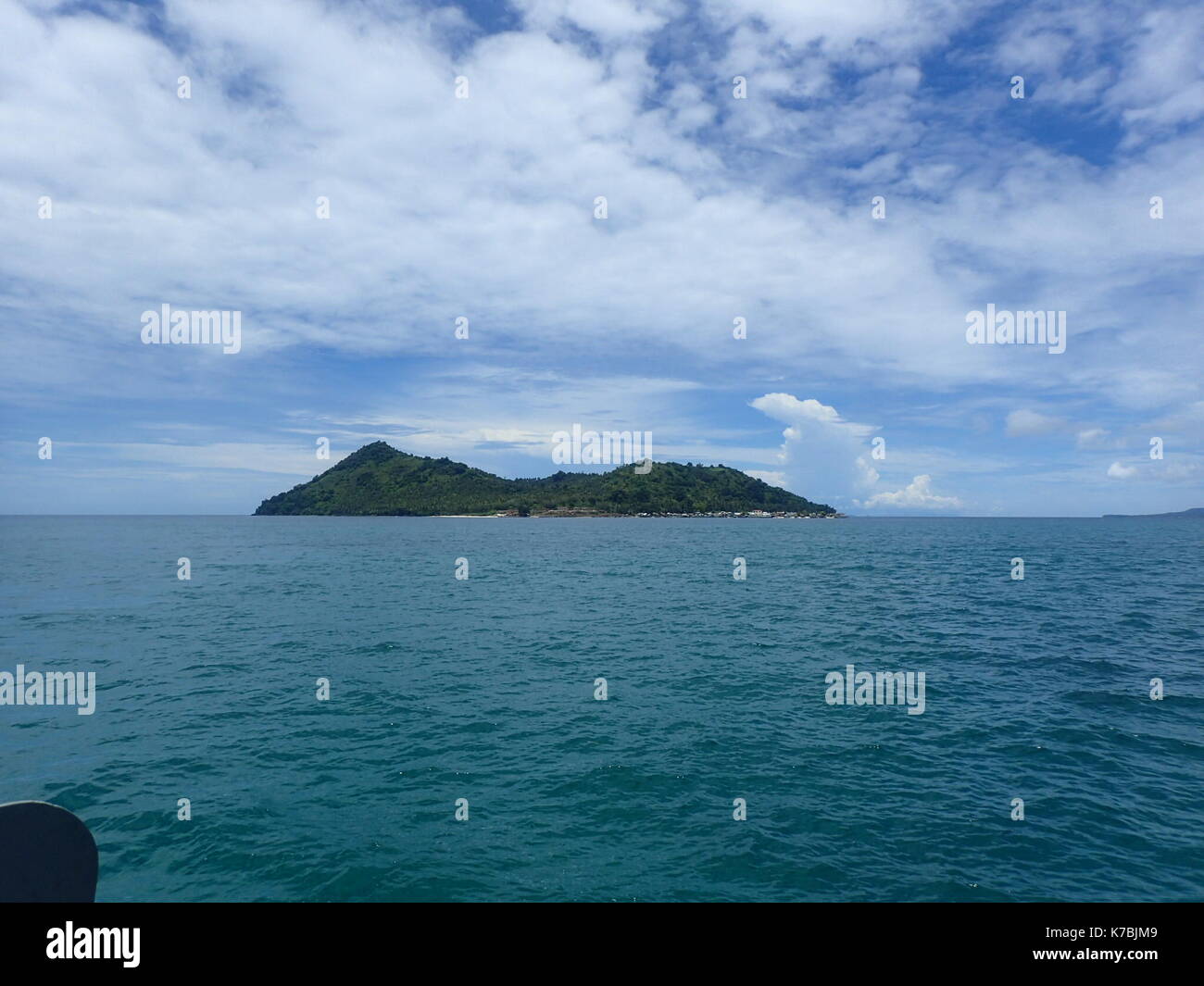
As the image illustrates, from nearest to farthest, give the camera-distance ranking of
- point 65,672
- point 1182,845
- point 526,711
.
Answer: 1. point 1182,845
2. point 526,711
3. point 65,672

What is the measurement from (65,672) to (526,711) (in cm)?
3157

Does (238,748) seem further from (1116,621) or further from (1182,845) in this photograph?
(1116,621)

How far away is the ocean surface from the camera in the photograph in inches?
731

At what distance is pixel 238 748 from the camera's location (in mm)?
Answer: 27656

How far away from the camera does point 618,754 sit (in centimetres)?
2691

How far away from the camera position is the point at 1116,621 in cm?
5709

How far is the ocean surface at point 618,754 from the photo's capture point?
18.6m

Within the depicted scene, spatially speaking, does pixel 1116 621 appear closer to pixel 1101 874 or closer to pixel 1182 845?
pixel 1182 845

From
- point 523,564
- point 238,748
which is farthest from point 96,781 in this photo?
point 523,564
